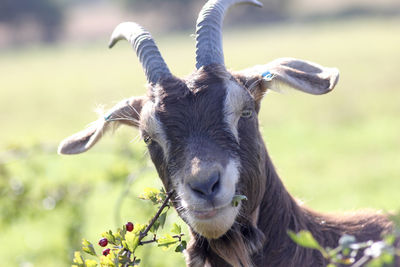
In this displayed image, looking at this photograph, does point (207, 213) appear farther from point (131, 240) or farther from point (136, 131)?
point (136, 131)

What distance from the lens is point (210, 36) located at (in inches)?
188

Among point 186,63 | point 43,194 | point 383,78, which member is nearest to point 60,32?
point 186,63

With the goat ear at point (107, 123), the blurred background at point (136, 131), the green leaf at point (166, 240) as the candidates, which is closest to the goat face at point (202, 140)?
the green leaf at point (166, 240)

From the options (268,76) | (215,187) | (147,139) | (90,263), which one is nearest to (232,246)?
(215,187)

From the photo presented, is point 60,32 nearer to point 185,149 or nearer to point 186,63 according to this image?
point 186,63

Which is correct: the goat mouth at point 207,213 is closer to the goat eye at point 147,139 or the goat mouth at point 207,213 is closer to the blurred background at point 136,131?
the goat eye at point 147,139

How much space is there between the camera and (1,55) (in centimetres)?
5753

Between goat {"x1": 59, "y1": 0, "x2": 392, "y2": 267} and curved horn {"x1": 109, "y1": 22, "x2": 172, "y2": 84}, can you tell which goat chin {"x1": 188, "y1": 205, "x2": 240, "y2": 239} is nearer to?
goat {"x1": 59, "y1": 0, "x2": 392, "y2": 267}

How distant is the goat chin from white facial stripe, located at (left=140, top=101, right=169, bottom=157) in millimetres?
593

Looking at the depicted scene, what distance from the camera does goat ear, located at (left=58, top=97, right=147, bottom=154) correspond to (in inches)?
204

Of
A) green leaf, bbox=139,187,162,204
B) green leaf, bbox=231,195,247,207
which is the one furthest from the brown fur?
green leaf, bbox=139,187,162,204

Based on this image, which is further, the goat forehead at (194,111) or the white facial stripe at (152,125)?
the white facial stripe at (152,125)

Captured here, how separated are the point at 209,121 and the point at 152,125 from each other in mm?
456

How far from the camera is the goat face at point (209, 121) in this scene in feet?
13.2
